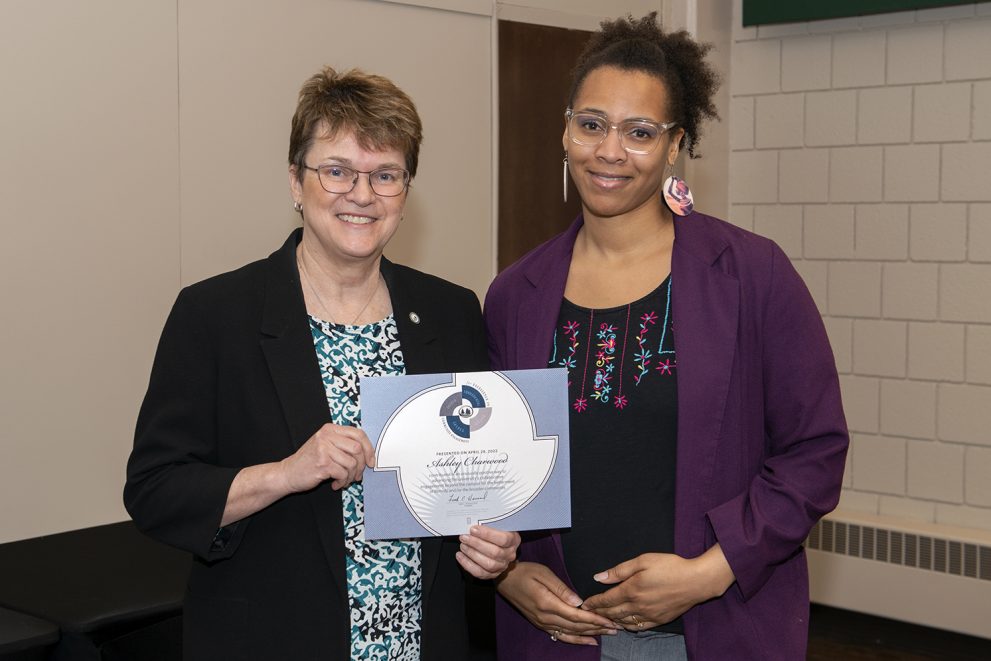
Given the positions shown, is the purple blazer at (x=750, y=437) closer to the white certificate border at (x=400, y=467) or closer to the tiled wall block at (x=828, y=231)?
the white certificate border at (x=400, y=467)

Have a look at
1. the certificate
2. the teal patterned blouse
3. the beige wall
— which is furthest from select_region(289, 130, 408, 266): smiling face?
the beige wall

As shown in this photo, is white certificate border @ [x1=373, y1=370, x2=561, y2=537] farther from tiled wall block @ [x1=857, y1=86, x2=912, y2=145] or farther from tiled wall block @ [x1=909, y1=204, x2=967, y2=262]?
tiled wall block @ [x1=857, y1=86, x2=912, y2=145]

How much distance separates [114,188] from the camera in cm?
331

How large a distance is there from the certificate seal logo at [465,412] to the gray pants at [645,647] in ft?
1.67

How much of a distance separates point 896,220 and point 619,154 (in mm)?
3439

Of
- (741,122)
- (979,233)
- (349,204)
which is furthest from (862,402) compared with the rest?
(349,204)

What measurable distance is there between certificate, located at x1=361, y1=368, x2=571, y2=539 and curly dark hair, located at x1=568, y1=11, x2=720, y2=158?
64 centimetres

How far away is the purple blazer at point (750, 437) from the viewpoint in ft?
6.19

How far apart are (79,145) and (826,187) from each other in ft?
Answer: 11.5

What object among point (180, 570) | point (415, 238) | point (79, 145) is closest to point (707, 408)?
point (180, 570)

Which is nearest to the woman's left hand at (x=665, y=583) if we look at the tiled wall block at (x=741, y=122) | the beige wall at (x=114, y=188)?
the beige wall at (x=114, y=188)

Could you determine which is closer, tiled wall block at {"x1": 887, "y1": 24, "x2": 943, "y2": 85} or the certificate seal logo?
the certificate seal logo

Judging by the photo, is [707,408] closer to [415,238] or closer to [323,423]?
[323,423]

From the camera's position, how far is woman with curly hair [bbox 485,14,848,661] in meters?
1.89
